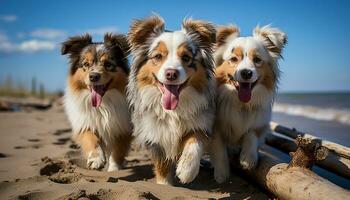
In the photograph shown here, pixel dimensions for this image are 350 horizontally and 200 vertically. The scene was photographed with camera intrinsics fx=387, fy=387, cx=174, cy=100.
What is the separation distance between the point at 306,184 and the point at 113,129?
113 inches

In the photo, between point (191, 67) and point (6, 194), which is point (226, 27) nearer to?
point (191, 67)

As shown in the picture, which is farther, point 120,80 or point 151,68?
point 120,80

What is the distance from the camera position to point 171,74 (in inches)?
165

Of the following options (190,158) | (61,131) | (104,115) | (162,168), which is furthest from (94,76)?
(61,131)

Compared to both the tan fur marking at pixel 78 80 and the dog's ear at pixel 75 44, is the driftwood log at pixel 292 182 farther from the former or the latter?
the dog's ear at pixel 75 44

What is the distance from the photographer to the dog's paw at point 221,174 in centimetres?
479

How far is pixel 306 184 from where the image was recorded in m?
3.37

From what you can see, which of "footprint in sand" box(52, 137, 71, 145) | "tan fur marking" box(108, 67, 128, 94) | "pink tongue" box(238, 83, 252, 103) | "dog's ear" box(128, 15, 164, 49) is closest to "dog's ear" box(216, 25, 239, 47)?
"pink tongue" box(238, 83, 252, 103)

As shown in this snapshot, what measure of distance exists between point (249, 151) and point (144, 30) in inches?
77.0

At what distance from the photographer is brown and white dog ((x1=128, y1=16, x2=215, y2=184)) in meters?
4.40

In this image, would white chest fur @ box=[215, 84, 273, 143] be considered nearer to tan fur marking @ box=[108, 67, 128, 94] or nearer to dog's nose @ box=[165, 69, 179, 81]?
dog's nose @ box=[165, 69, 179, 81]

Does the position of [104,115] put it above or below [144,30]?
below

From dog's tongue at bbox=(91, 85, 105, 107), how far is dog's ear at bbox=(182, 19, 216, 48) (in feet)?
4.75

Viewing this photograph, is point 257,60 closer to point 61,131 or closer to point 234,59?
point 234,59
